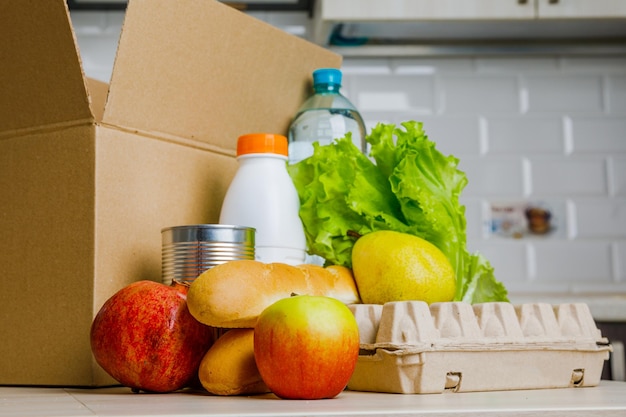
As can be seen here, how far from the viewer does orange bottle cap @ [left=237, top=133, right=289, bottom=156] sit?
0.87 metres

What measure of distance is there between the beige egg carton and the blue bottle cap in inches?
18.4

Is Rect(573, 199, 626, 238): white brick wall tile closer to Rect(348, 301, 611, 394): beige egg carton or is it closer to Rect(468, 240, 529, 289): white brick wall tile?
Rect(468, 240, 529, 289): white brick wall tile

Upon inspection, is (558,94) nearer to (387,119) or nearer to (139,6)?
(387,119)

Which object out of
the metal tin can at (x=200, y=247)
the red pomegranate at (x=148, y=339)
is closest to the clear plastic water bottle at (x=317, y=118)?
→ the metal tin can at (x=200, y=247)

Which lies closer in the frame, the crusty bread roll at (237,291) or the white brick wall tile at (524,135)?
the crusty bread roll at (237,291)

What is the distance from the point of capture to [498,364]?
0.68 meters

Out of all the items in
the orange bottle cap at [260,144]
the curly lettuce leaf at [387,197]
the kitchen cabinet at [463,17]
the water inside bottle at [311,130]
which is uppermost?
the kitchen cabinet at [463,17]

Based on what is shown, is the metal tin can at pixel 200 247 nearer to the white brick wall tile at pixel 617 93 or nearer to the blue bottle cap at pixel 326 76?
the blue bottle cap at pixel 326 76

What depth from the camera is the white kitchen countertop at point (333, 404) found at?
50cm

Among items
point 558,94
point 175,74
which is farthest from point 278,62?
point 558,94

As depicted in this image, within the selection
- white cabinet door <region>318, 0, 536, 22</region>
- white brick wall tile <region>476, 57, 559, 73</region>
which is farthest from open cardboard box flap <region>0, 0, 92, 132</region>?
white brick wall tile <region>476, 57, 559, 73</region>

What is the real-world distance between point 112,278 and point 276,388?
0.26 m

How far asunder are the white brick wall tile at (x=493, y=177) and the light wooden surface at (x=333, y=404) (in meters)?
1.59

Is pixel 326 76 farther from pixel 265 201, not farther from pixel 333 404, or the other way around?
pixel 333 404
